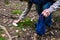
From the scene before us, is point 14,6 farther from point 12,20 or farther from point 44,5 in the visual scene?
→ point 44,5

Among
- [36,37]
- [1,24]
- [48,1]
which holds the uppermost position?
[48,1]

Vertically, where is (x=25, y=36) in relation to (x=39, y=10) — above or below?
below

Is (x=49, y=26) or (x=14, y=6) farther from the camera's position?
(x=14, y=6)

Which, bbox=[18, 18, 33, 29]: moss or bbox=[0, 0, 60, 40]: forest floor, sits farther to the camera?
bbox=[18, 18, 33, 29]: moss

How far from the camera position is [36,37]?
168 inches

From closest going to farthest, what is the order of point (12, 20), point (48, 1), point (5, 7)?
point (48, 1)
point (12, 20)
point (5, 7)

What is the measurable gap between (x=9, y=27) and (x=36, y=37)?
704 millimetres

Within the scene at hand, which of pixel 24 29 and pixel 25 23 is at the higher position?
pixel 25 23

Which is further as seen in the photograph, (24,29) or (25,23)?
(25,23)

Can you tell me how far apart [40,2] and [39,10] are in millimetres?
385

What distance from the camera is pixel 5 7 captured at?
5.88m

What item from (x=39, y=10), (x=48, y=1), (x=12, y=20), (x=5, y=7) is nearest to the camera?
(x=48, y=1)

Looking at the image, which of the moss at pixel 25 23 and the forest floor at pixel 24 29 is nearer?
the forest floor at pixel 24 29

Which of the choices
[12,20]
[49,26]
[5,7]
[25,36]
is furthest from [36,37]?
[5,7]
